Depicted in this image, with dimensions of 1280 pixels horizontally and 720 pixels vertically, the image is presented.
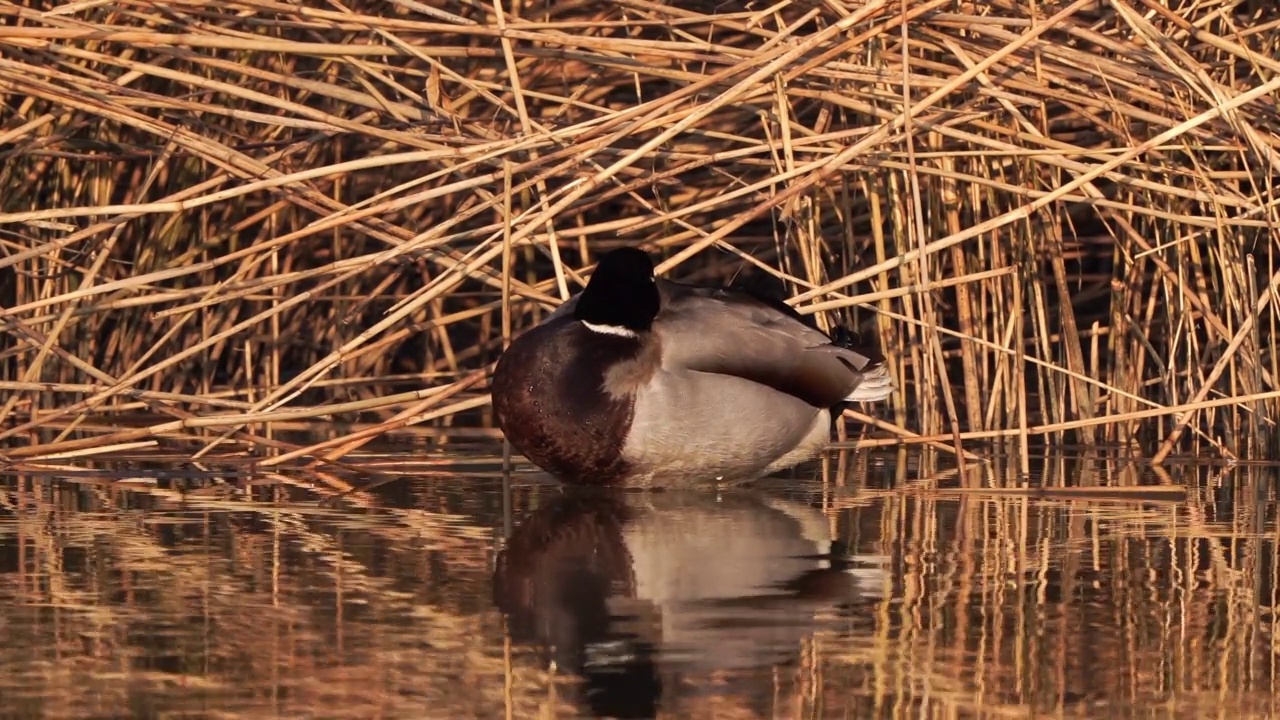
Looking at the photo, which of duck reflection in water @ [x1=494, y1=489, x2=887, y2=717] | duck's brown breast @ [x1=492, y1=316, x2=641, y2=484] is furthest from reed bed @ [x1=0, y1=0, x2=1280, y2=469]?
duck reflection in water @ [x1=494, y1=489, x2=887, y2=717]

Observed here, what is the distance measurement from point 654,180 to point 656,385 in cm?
94

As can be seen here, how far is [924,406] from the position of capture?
6.61 metres

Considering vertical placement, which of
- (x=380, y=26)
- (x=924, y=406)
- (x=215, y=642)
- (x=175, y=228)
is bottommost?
(x=215, y=642)

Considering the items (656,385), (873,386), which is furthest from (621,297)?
(873,386)

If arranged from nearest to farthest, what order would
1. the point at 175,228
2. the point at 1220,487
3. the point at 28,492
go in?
the point at 28,492
the point at 1220,487
the point at 175,228

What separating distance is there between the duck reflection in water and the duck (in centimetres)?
12

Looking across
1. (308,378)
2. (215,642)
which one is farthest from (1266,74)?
(215,642)

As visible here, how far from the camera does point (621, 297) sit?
18.7 feet

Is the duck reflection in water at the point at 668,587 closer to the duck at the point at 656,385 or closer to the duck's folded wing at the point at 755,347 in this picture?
the duck at the point at 656,385

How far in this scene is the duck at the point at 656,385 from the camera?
18.4 feet

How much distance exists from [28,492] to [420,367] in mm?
2752

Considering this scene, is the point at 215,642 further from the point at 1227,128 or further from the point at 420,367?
the point at 420,367

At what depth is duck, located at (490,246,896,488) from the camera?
221 inches

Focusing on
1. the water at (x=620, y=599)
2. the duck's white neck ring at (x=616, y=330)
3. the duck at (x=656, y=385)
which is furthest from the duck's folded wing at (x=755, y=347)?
the water at (x=620, y=599)
